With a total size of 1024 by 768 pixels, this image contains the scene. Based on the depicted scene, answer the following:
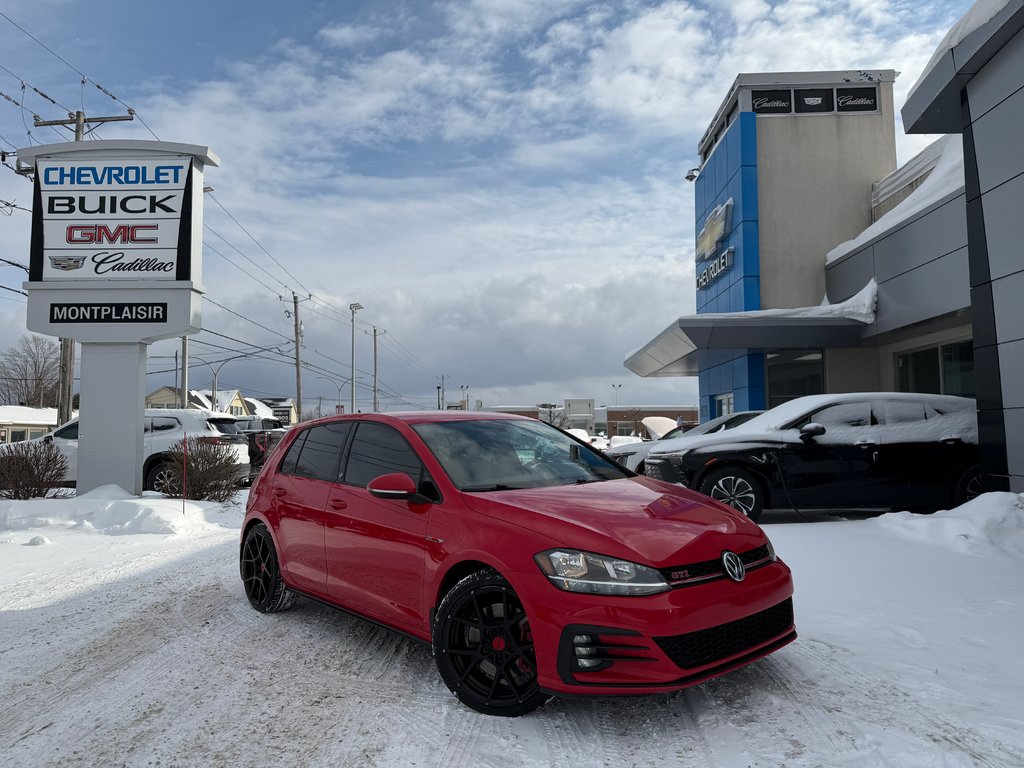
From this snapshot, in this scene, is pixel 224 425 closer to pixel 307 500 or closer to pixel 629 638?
pixel 307 500

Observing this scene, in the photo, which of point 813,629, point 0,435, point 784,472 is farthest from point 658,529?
point 0,435

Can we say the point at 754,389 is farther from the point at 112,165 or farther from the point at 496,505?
the point at 496,505

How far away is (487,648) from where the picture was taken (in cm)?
327

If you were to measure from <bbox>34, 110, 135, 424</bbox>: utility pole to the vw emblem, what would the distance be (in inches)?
873

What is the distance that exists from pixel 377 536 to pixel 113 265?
1141cm

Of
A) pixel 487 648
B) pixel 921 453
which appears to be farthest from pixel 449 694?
pixel 921 453

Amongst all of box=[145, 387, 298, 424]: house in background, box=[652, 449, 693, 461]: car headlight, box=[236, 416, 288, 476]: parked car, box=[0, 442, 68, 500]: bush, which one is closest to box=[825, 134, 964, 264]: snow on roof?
box=[652, 449, 693, 461]: car headlight

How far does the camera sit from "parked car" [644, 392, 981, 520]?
855cm

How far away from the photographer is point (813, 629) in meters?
4.36

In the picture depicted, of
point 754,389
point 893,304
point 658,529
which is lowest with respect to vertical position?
point 658,529

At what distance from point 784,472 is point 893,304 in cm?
854

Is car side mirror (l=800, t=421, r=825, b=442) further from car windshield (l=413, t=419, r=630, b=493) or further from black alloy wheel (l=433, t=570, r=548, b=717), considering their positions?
black alloy wheel (l=433, t=570, r=548, b=717)

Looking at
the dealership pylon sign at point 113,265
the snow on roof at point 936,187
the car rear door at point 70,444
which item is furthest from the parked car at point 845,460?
the car rear door at point 70,444

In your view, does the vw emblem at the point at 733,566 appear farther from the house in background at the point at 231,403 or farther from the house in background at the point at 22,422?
the house in background at the point at 231,403
